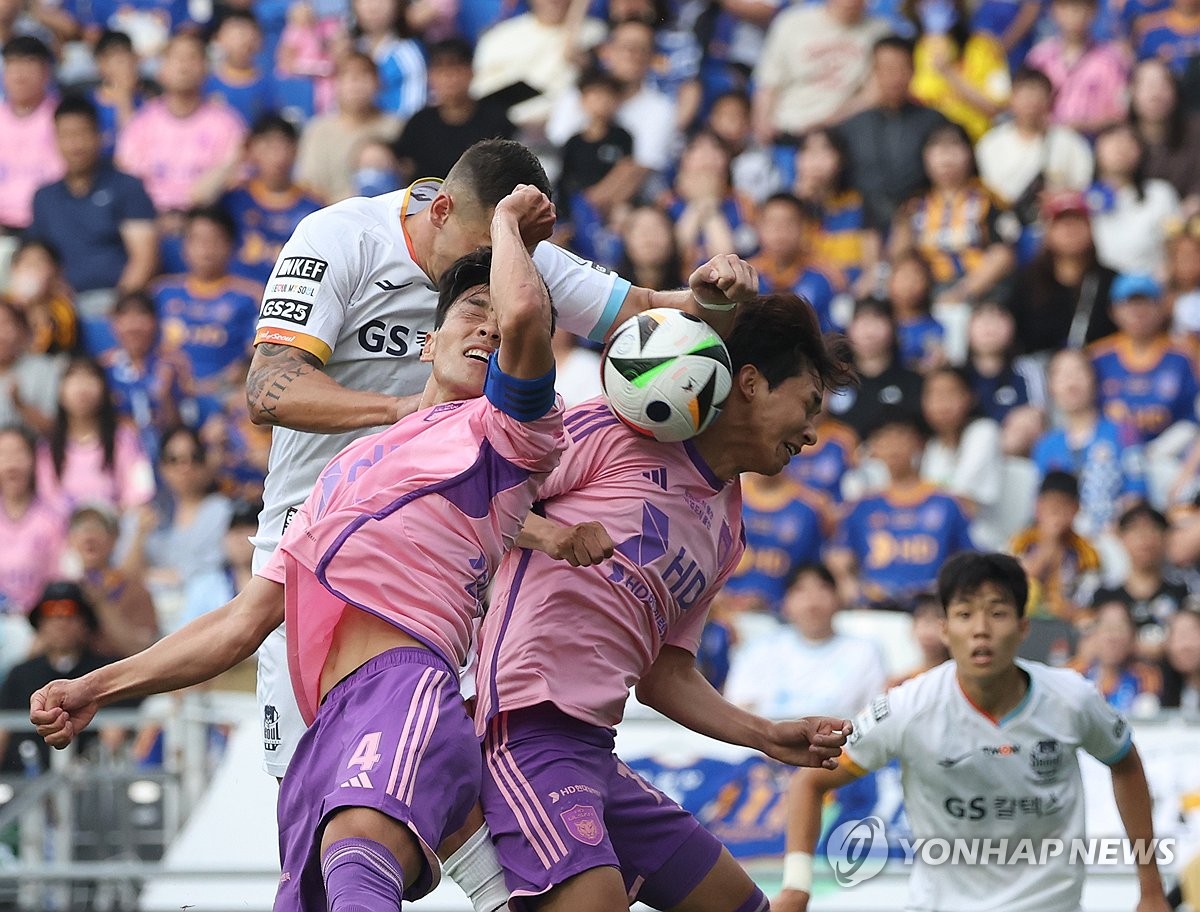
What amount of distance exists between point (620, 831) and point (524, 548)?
2.92 ft

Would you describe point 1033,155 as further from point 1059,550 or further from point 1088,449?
point 1059,550

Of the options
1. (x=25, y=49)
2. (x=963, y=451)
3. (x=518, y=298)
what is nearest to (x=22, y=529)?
(x=25, y=49)

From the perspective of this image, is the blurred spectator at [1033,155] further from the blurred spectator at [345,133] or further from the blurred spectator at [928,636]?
the blurred spectator at [928,636]

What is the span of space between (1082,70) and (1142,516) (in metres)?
5.04

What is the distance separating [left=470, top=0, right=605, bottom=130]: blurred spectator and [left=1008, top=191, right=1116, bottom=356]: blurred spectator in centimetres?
410

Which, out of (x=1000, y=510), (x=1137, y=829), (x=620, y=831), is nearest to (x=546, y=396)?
(x=620, y=831)

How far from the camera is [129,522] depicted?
→ 1348 centimetres

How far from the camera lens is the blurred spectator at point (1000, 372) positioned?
43.9ft

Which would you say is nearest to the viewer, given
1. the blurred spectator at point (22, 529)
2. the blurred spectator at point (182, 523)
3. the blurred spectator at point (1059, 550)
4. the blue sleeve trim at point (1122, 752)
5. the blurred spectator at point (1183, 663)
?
the blue sleeve trim at point (1122, 752)

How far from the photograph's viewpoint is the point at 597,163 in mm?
15172

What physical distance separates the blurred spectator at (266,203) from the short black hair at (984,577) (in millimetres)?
8533

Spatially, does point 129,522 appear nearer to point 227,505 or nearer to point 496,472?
point 227,505

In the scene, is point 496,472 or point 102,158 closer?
point 496,472

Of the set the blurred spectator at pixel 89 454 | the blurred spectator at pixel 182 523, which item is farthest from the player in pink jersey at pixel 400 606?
the blurred spectator at pixel 89 454
